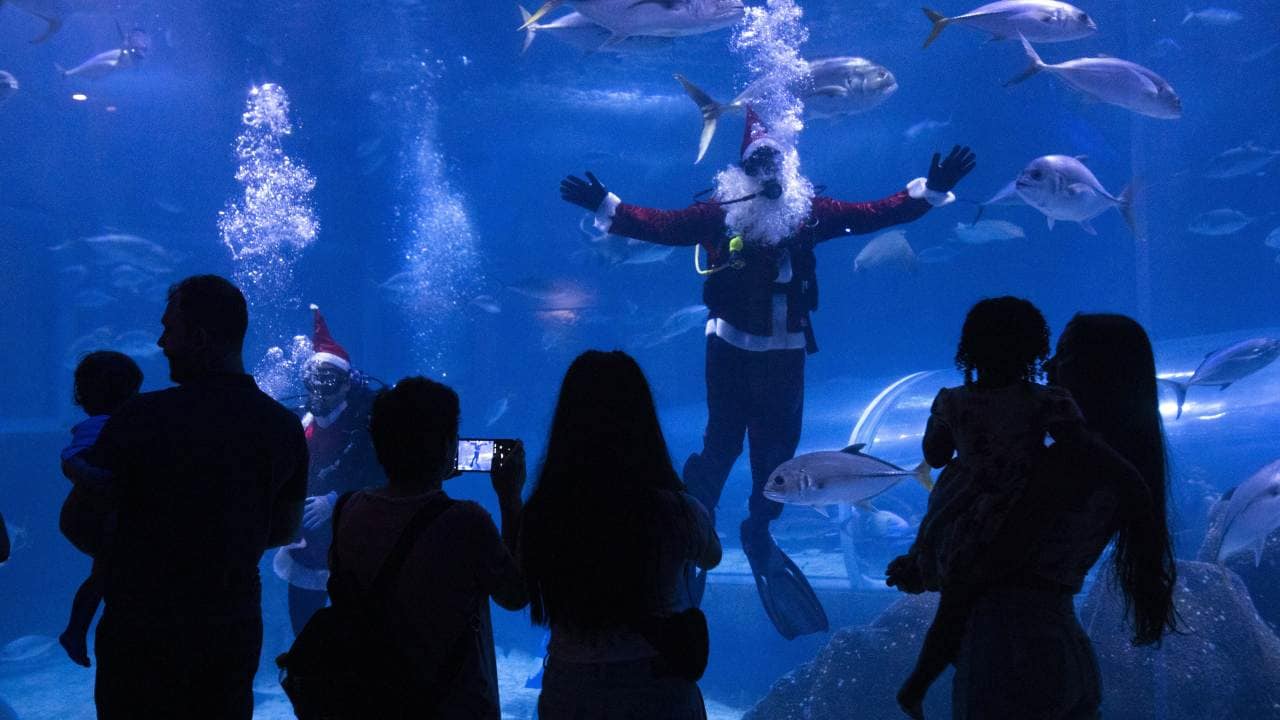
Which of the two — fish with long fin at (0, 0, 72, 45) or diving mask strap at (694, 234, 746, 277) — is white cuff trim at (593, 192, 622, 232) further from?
fish with long fin at (0, 0, 72, 45)

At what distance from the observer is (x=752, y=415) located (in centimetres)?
562

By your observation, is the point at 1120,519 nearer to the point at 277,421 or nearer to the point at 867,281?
the point at 277,421

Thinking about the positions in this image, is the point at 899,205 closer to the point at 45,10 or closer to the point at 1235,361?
the point at 1235,361

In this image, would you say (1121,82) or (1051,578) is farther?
(1121,82)

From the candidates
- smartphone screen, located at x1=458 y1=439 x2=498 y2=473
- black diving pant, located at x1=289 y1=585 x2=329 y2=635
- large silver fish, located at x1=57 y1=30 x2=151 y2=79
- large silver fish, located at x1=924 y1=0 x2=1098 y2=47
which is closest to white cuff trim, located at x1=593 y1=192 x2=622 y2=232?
large silver fish, located at x1=924 y1=0 x2=1098 y2=47

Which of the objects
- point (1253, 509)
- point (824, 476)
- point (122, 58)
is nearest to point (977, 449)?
point (824, 476)

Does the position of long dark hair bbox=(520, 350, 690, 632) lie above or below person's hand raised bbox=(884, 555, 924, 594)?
above

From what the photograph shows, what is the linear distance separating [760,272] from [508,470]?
11.7 feet

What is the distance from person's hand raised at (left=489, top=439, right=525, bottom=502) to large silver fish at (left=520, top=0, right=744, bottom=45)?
12.9 ft

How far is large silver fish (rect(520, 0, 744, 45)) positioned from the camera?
5.21 m

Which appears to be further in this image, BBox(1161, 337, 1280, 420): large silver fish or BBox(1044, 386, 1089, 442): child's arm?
BBox(1161, 337, 1280, 420): large silver fish

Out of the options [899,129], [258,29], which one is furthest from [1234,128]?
[258,29]

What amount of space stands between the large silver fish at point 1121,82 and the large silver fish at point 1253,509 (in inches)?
117

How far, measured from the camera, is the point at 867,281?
26.4m
